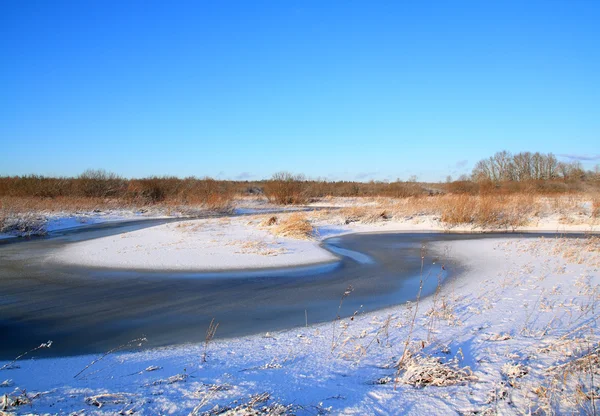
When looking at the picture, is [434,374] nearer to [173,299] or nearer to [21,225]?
[173,299]

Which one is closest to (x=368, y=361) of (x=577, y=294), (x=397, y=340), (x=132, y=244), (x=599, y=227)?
(x=397, y=340)

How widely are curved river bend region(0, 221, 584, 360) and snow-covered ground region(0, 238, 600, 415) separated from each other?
0.62 metres

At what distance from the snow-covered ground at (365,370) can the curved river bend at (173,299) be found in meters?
0.62

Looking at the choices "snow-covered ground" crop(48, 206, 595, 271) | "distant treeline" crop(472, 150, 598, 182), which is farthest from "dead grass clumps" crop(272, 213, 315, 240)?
"distant treeline" crop(472, 150, 598, 182)

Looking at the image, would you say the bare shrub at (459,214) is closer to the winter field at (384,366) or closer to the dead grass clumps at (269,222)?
the dead grass clumps at (269,222)

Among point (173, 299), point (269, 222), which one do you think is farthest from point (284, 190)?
point (173, 299)

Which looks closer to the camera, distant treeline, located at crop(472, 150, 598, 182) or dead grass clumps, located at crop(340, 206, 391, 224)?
dead grass clumps, located at crop(340, 206, 391, 224)

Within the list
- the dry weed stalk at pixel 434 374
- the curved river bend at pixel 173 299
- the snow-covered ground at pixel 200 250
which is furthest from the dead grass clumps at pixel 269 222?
the dry weed stalk at pixel 434 374

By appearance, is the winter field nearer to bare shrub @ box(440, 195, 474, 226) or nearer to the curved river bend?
the curved river bend

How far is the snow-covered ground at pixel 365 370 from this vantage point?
10.6 ft

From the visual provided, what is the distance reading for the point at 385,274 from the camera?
10047 mm

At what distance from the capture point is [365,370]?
4.20 metres

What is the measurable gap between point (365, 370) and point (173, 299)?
4.61 meters

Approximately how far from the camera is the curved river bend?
569 cm
